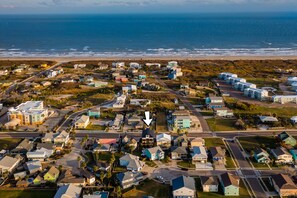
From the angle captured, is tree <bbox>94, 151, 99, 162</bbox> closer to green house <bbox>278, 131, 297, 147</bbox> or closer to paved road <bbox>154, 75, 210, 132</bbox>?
paved road <bbox>154, 75, 210, 132</bbox>

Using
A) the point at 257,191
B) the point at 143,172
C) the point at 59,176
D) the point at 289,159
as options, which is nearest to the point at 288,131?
the point at 289,159

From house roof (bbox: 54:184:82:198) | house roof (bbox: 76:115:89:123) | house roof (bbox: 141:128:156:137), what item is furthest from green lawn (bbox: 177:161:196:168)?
house roof (bbox: 76:115:89:123)

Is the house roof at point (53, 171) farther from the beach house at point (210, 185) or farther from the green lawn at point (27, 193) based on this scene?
the beach house at point (210, 185)

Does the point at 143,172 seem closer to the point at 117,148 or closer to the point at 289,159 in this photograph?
the point at 117,148

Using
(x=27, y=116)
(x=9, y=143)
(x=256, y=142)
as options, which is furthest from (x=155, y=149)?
(x=27, y=116)

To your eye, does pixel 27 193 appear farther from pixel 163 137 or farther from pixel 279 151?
pixel 279 151

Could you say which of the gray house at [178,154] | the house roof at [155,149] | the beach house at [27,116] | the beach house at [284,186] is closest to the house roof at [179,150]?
the gray house at [178,154]

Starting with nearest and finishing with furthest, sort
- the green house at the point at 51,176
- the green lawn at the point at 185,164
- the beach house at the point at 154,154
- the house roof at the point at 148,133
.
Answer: the green house at the point at 51,176, the green lawn at the point at 185,164, the beach house at the point at 154,154, the house roof at the point at 148,133
